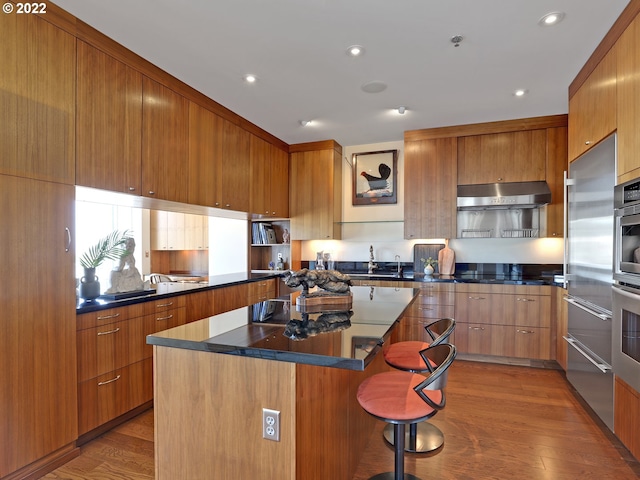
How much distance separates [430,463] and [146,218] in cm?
673

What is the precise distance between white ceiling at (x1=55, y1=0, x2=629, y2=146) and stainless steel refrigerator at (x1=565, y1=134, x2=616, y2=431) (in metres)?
0.81

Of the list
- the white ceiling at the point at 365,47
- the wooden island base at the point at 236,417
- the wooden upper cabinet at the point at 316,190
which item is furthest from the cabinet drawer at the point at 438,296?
the wooden island base at the point at 236,417

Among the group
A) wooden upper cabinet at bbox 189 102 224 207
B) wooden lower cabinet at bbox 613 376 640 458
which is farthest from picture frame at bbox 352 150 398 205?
wooden lower cabinet at bbox 613 376 640 458

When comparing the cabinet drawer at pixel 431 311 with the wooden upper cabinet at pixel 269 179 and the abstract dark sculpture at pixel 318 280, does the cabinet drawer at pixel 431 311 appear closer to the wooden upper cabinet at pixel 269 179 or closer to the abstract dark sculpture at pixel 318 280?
the abstract dark sculpture at pixel 318 280

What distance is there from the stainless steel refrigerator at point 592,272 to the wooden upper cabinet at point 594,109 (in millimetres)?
95

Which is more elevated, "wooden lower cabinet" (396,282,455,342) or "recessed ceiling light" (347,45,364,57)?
"recessed ceiling light" (347,45,364,57)

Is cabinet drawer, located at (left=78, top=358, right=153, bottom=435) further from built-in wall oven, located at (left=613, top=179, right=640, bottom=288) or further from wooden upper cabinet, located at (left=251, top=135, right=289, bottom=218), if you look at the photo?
built-in wall oven, located at (left=613, top=179, right=640, bottom=288)

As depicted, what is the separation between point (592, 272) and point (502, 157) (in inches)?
76.0

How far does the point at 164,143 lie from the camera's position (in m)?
2.92

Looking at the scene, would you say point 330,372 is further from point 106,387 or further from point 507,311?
point 507,311

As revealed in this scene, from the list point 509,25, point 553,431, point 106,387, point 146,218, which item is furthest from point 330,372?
point 146,218

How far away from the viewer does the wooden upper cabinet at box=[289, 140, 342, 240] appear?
15.6ft

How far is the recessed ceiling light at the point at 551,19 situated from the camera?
2113 millimetres

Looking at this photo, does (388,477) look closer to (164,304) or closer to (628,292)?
(628,292)
